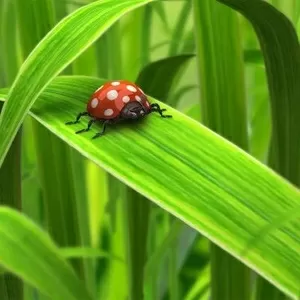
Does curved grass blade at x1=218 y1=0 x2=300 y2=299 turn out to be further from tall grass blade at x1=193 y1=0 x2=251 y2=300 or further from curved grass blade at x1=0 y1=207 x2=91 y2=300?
curved grass blade at x1=0 y1=207 x2=91 y2=300

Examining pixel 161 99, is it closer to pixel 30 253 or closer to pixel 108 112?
pixel 108 112

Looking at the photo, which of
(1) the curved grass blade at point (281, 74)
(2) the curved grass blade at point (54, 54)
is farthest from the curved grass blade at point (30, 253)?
(1) the curved grass blade at point (281, 74)

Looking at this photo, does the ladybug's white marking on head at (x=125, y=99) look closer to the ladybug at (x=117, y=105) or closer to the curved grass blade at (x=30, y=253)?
the ladybug at (x=117, y=105)

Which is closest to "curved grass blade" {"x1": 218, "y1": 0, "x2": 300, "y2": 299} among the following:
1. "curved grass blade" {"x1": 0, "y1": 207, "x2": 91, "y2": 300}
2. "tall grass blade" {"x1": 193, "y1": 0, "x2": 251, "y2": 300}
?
"tall grass blade" {"x1": 193, "y1": 0, "x2": 251, "y2": 300}

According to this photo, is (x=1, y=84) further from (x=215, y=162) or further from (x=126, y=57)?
(x=215, y=162)

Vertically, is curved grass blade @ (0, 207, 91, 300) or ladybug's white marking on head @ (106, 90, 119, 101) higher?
ladybug's white marking on head @ (106, 90, 119, 101)

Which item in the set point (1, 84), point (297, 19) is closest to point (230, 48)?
point (297, 19)
